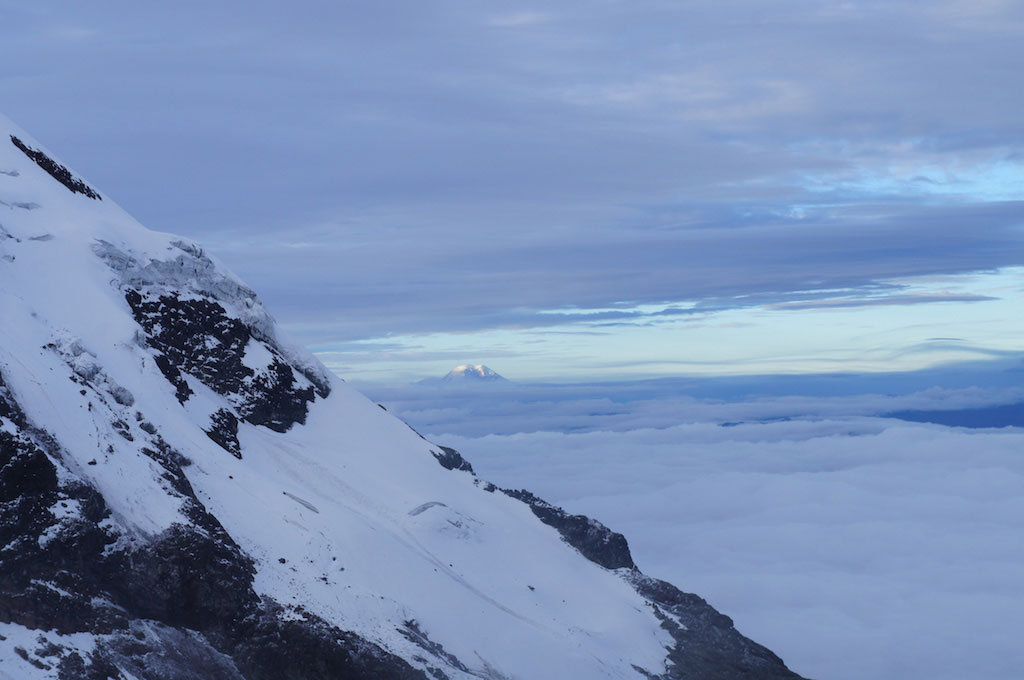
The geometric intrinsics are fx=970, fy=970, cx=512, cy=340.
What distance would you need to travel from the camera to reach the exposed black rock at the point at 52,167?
214 ft

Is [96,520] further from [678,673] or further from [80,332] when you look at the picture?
[678,673]

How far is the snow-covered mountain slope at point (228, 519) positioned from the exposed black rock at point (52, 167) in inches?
6.1

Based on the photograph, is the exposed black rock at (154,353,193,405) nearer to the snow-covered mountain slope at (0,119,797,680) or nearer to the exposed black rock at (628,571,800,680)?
the snow-covered mountain slope at (0,119,797,680)

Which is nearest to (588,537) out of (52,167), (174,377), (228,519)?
(174,377)

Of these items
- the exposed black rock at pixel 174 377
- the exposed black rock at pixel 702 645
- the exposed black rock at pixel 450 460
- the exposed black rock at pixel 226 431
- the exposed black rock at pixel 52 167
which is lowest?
the exposed black rock at pixel 702 645

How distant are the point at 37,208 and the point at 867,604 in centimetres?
15389

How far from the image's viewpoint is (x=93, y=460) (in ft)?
134

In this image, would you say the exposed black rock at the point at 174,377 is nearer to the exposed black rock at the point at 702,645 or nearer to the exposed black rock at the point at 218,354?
the exposed black rock at the point at 218,354

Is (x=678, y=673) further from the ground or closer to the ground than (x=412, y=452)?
closer to the ground

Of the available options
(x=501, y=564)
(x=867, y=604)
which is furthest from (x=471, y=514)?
(x=867, y=604)

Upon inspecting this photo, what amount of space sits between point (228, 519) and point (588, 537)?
3500cm

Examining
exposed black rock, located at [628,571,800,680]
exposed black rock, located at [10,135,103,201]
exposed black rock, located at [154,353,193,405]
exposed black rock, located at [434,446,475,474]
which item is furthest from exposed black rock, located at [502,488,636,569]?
exposed black rock, located at [10,135,103,201]

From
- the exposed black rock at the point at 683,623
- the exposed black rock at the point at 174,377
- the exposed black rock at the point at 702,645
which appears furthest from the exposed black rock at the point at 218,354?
the exposed black rock at the point at 702,645

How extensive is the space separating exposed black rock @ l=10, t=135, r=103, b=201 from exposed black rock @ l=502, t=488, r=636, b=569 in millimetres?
40840
